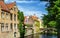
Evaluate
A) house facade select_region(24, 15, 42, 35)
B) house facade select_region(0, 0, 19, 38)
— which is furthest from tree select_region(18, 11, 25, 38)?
house facade select_region(24, 15, 42, 35)

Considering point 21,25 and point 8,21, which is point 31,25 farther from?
point 8,21

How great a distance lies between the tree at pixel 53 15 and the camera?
12.6 m

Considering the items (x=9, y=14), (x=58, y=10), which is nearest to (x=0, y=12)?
(x=9, y=14)

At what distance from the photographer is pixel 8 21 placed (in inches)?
949

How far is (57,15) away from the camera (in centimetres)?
1238

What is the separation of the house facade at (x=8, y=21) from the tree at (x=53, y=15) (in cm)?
858

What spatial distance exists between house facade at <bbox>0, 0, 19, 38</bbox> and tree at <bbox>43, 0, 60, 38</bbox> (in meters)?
8.58

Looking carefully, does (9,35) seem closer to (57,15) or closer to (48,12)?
(48,12)

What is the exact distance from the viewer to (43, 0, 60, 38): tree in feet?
41.2

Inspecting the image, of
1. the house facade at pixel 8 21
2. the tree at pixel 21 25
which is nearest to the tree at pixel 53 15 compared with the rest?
the house facade at pixel 8 21

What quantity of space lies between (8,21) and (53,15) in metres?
11.3

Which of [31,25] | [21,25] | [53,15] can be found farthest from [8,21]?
[31,25]

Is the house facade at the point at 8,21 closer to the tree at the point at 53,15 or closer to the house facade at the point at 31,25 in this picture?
the tree at the point at 53,15

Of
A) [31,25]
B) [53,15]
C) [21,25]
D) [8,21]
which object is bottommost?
[31,25]
